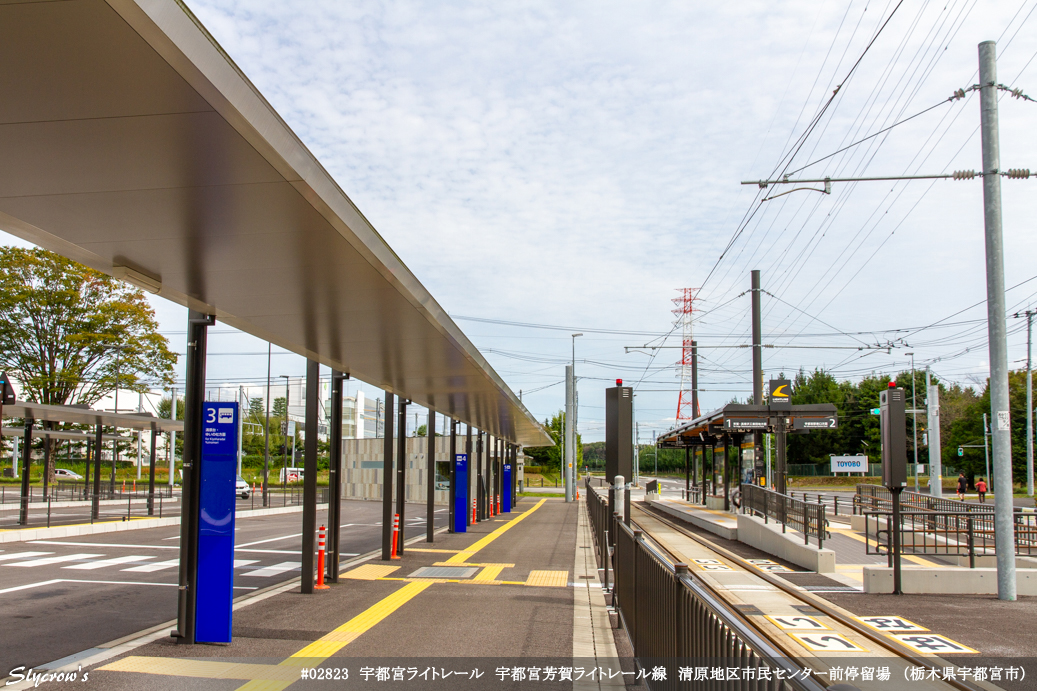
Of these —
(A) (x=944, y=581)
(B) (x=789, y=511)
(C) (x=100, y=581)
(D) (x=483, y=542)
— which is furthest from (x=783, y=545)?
(C) (x=100, y=581)

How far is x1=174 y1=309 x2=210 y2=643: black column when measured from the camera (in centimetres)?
779

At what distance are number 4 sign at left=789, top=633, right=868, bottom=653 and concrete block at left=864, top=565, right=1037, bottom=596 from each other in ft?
11.4

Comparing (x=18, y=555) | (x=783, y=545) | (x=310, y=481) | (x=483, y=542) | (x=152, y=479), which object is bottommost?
(x=483, y=542)

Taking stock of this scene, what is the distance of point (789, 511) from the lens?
17.1m

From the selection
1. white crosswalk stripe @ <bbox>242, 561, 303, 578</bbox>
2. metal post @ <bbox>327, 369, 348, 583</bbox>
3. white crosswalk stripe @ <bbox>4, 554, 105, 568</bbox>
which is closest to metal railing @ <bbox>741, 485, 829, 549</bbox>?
metal post @ <bbox>327, 369, 348, 583</bbox>

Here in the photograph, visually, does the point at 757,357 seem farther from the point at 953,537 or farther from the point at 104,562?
the point at 104,562

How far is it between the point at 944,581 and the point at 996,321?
3983 mm

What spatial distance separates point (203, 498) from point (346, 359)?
4566 mm

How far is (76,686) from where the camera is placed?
20.5 feet

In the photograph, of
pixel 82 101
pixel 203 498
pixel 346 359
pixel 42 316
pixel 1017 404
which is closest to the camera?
pixel 82 101

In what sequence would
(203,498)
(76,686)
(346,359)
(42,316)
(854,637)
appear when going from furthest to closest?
(42,316) → (346,359) → (854,637) → (203,498) → (76,686)

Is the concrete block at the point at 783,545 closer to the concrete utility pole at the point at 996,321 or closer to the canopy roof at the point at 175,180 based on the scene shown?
the concrete utility pole at the point at 996,321

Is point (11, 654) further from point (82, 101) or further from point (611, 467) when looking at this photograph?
point (611, 467)

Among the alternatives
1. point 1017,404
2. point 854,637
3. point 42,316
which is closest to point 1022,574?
point 854,637
